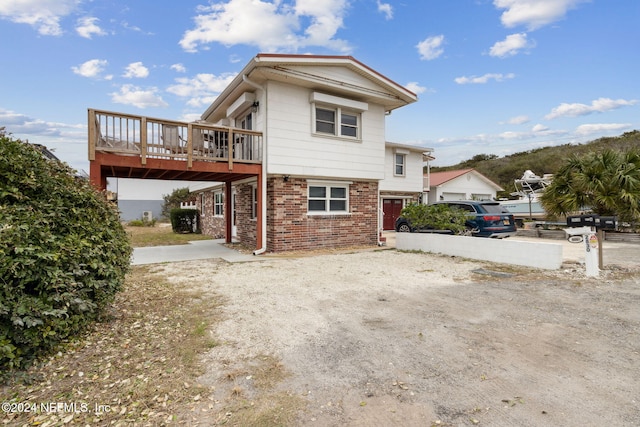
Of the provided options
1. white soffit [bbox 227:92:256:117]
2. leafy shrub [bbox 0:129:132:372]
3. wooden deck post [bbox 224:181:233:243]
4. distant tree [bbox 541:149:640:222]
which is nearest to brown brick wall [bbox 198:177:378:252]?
wooden deck post [bbox 224:181:233:243]

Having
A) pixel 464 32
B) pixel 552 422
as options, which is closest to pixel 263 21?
pixel 464 32

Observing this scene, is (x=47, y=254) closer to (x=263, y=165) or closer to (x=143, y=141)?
(x=143, y=141)

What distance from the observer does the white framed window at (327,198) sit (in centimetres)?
1127

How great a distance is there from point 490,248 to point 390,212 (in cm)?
1082

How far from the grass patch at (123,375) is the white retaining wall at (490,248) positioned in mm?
7607

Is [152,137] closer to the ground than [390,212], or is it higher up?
higher up

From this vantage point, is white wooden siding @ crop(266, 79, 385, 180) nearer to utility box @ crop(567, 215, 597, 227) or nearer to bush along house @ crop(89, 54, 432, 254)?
bush along house @ crop(89, 54, 432, 254)

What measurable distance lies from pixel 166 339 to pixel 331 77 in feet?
30.8

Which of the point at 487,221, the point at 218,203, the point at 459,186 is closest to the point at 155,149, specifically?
the point at 218,203

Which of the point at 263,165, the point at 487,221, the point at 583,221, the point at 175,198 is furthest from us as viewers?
the point at 175,198

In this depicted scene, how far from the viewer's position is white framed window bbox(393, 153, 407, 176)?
19688 millimetres

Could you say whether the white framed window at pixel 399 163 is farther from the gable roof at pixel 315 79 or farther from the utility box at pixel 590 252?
the utility box at pixel 590 252

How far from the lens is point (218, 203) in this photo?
16234 mm

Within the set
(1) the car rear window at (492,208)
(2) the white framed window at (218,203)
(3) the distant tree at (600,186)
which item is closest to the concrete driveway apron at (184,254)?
(2) the white framed window at (218,203)
